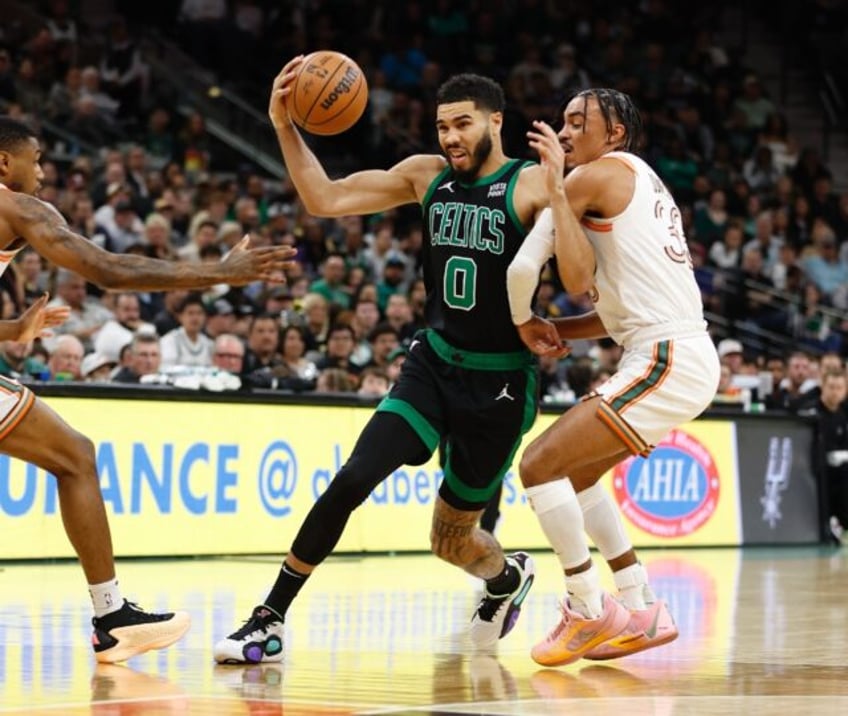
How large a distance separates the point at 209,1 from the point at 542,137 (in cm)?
1698

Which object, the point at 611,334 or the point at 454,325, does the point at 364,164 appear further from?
the point at 611,334

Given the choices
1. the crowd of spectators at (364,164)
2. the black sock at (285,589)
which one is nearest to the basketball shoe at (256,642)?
the black sock at (285,589)

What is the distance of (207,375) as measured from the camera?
13.4 meters

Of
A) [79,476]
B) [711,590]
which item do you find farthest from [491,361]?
[711,590]

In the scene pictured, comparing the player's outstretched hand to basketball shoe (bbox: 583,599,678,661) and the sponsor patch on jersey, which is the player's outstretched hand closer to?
the sponsor patch on jersey

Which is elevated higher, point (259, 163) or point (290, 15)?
point (290, 15)

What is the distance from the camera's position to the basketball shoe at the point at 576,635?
702cm

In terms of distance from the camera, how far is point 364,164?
22891mm

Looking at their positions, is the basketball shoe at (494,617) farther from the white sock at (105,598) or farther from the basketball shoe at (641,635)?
the white sock at (105,598)

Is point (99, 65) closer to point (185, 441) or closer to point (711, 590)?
point (185, 441)

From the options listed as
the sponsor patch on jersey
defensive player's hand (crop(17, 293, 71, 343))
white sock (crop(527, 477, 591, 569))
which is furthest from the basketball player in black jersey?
defensive player's hand (crop(17, 293, 71, 343))

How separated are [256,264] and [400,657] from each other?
6.16ft

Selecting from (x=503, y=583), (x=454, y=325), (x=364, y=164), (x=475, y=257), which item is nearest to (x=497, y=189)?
(x=475, y=257)

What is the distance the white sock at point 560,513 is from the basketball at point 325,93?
1.92 m
